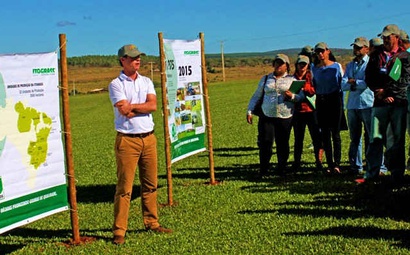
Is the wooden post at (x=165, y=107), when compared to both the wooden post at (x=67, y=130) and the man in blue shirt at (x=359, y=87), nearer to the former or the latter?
the wooden post at (x=67, y=130)

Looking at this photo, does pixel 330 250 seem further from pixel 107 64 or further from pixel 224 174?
pixel 107 64

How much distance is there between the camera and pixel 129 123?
667 cm

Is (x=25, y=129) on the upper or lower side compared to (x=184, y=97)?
lower

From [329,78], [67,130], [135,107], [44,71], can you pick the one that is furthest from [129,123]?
[329,78]

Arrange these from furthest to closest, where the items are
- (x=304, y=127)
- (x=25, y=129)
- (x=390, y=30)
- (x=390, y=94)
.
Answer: (x=304, y=127), (x=390, y=94), (x=390, y=30), (x=25, y=129)

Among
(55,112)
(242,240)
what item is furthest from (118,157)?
(242,240)

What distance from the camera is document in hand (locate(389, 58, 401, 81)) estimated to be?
25.5ft

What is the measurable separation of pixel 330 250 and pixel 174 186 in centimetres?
455

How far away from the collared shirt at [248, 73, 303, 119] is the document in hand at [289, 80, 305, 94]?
0.19 metres

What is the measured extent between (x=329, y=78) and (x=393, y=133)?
1.72 meters

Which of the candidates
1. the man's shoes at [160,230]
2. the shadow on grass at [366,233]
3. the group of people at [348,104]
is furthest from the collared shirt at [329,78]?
the man's shoes at [160,230]

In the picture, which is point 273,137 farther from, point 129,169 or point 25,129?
point 25,129

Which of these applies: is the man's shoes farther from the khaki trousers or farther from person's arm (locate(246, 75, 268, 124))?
person's arm (locate(246, 75, 268, 124))

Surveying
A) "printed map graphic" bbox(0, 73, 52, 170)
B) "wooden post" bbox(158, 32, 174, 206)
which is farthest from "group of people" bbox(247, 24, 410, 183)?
"printed map graphic" bbox(0, 73, 52, 170)
